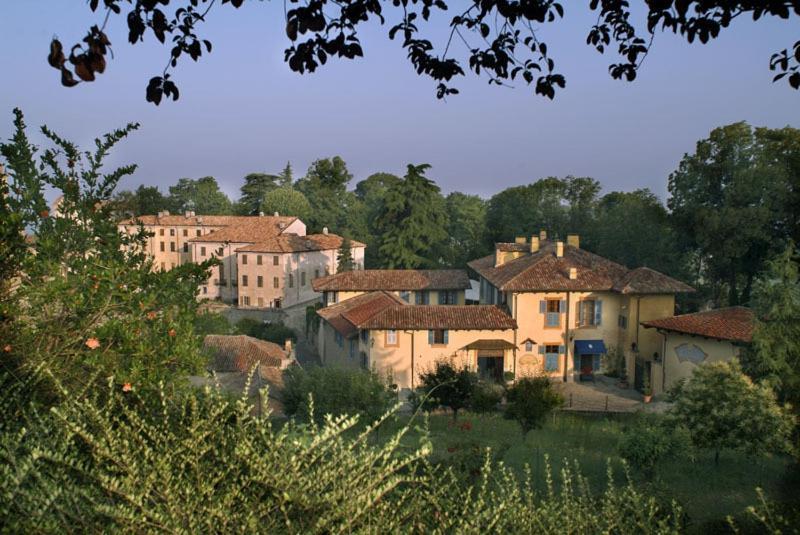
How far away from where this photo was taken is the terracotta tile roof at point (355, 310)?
30.3 metres

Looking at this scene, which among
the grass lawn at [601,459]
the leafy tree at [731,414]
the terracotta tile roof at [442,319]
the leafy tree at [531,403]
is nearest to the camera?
the grass lawn at [601,459]

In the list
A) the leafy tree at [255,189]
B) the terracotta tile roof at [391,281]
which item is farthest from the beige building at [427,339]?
the leafy tree at [255,189]

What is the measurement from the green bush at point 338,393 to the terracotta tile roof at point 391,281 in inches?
610

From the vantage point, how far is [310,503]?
4.19 metres

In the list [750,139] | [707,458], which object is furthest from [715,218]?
[707,458]

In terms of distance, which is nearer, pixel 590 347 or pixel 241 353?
pixel 241 353

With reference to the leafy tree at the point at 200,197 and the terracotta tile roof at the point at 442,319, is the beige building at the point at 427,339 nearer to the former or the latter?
the terracotta tile roof at the point at 442,319

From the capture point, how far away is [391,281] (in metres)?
38.7

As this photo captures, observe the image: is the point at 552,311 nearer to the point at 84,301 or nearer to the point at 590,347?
the point at 590,347

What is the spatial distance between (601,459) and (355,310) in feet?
52.9

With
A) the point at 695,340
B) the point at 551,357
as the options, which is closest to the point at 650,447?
the point at 695,340

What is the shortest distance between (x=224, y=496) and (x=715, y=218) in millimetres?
34658

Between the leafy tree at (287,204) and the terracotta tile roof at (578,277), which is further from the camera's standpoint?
the leafy tree at (287,204)

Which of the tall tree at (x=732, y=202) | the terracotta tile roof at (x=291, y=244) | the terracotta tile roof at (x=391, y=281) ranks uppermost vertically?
the tall tree at (x=732, y=202)
